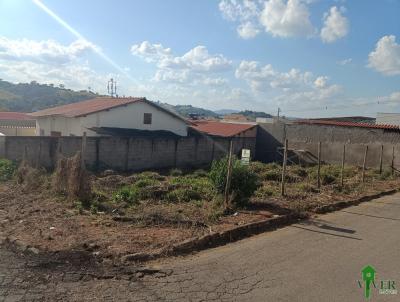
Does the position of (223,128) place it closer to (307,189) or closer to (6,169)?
(307,189)

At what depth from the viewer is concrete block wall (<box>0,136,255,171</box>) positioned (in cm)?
1661

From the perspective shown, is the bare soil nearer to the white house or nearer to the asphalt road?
the asphalt road

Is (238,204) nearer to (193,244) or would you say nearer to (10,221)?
(193,244)

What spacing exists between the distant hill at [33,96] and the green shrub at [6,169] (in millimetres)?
69767

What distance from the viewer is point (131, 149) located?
20.2 m

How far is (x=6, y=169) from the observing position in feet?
47.0

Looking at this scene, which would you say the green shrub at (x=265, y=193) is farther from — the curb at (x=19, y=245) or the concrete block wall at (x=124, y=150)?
the concrete block wall at (x=124, y=150)

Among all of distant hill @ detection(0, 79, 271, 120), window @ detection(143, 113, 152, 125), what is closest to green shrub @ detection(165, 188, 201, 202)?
window @ detection(143, 113, 152, 125)

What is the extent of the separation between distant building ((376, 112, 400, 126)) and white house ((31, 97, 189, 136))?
19.2 metres

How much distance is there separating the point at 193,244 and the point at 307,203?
16.3 ft

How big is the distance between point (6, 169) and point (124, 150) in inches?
251

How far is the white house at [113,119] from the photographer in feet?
78.6

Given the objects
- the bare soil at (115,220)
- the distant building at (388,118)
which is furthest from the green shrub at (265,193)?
the distant building at (388,118)

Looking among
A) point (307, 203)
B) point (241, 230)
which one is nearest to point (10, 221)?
point (241, 230)
